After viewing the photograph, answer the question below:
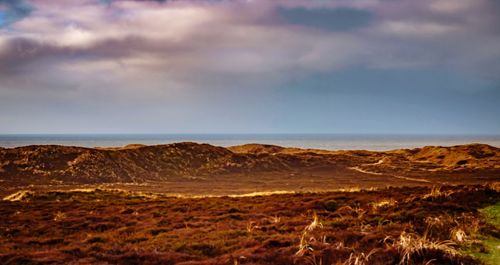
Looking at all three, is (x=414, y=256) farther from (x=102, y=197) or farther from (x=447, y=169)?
(x=447, y=169)

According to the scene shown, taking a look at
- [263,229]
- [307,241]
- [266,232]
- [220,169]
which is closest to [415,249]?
[307,241]

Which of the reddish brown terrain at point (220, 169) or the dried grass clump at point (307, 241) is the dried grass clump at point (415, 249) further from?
the reddish brown terrain at point (220, 169)

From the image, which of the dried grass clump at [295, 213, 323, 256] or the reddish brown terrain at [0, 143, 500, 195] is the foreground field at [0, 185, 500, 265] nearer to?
the dried grass clump at [295, 213, 323, 256]

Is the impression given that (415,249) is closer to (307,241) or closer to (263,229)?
(307,241)

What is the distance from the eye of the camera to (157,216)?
2680 cm

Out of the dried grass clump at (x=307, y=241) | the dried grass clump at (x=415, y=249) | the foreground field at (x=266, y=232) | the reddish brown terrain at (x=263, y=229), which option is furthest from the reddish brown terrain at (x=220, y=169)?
the dried grass clump at (x=415, y=249)

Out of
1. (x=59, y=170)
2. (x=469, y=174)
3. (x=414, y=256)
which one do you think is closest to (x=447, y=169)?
(x=469, y=174)

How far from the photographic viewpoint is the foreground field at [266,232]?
1445cm

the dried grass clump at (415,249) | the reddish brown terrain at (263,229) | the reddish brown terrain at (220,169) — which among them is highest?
the dried grass clump at (415,249)

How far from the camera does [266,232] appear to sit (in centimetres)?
1950

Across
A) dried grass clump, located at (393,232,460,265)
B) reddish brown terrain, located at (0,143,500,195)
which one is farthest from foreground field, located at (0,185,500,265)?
reddish brown terrain, located at (0,143,500,195)

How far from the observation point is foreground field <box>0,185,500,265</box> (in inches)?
569

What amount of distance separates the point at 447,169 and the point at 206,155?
2216 inches

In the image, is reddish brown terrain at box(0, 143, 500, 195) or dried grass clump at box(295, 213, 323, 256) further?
reddish brown terrain at box(0, 143, 500, 195)
